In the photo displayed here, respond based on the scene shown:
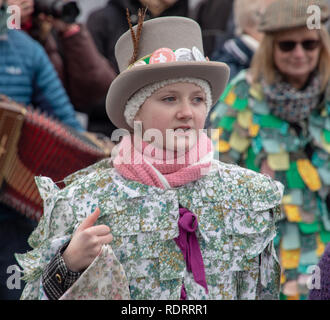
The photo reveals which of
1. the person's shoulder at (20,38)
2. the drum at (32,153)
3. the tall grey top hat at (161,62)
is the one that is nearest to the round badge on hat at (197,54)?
the tall grey top hat at (161,62)

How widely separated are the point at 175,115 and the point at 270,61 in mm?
1983

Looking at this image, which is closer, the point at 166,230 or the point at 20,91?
the point at 166,230

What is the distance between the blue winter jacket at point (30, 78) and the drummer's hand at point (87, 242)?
197 centimetres

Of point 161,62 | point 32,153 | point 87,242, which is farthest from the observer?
point 32,153

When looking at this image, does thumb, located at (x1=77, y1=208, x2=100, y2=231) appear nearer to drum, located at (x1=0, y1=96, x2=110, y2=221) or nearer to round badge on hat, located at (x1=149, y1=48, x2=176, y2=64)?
round badge on hat, located at (x1=149, y1=48, x2=176, y2=64)

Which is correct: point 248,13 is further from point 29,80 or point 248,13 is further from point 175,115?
point 175,115

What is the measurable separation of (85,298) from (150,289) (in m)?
0.27

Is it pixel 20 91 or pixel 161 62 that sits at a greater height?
pixel 20 91

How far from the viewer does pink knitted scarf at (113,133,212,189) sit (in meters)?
2.79

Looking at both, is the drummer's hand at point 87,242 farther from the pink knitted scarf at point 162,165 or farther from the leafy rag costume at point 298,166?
the leafy rag costume at point 298,166

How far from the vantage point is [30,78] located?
14.6 ft

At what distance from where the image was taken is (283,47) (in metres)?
4.44

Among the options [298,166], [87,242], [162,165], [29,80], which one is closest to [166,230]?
[162,165]

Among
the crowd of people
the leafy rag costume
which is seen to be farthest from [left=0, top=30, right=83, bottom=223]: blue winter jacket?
the crowd of people
